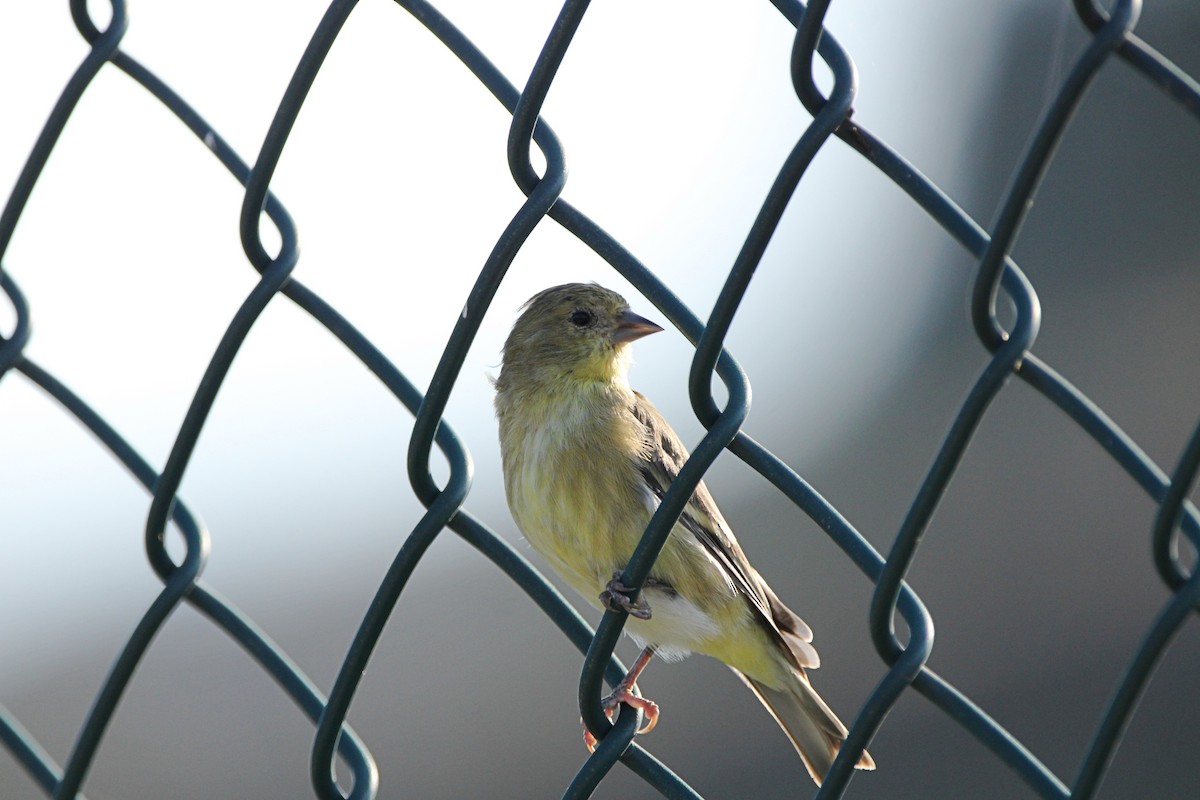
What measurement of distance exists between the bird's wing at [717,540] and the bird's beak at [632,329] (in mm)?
300

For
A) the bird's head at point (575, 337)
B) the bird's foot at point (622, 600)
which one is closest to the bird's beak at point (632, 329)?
the bird's head at point (575, 337)

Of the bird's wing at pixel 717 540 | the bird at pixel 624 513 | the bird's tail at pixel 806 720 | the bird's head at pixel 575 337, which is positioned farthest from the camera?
the bird's head at pixel 575 337

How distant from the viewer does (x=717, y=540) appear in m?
3.97

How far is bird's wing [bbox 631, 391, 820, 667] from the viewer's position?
387 cm

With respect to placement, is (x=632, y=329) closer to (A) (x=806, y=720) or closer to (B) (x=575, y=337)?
(B) (x=575, y=337)

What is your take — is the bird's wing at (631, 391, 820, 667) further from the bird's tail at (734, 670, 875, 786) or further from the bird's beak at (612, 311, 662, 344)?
the bird's beak at (612, 311, 662, 344)

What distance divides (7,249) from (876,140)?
5.38 feet

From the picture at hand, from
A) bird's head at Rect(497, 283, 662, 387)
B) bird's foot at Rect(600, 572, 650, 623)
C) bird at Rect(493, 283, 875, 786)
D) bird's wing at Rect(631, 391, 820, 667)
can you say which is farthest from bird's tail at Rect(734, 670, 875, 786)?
bird's foot at Rect(600, 572, 650, 623)

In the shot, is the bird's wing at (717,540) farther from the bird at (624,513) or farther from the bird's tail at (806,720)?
the bird's tail at (806,720)

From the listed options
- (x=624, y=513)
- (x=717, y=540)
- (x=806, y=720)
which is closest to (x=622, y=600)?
(x=624, y=513)

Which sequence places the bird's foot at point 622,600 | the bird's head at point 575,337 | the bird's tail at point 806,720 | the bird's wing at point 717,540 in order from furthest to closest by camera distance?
1. the bird's head at point 575,337
2. the bird's tail at point 806,720
3. the bird's wing at point 717,540
4. the bird's foot at point 622,600

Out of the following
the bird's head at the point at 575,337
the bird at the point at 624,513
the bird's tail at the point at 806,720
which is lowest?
the bird's tail at the point at 806,720

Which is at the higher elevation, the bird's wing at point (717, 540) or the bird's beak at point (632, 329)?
the bird's beak at point (632, 329)

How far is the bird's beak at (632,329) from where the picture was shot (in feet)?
14.4
